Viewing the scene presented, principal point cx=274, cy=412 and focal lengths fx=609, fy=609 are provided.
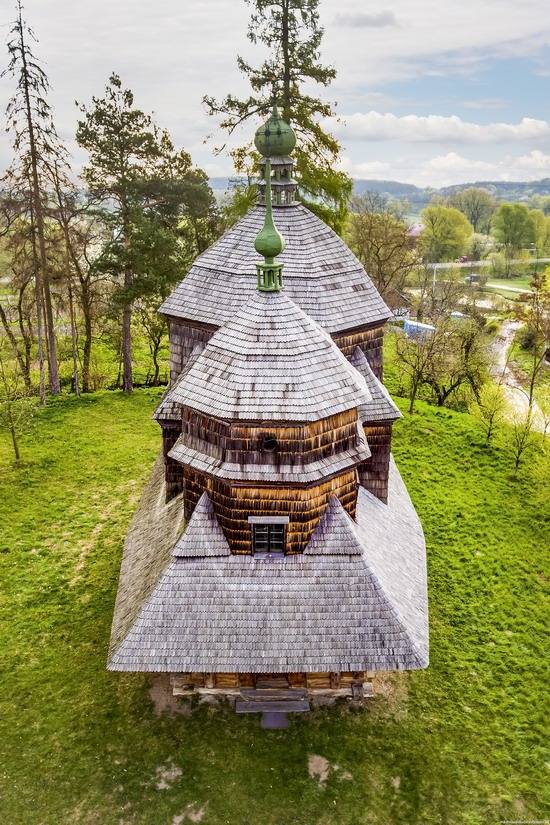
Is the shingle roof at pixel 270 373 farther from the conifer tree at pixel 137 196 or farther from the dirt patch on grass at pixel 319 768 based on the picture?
the conifer tree at pixel 137 196

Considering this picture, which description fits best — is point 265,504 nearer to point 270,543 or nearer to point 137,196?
point 270,543

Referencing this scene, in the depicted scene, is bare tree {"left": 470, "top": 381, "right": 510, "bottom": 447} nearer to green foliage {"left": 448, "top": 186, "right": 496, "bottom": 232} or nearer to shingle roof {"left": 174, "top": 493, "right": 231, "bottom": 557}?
shingle roof {"left": 174, "top": 493, "right": 231, "bottom": 557}

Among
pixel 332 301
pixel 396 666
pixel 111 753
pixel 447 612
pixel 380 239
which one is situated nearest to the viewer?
pixel 396 666

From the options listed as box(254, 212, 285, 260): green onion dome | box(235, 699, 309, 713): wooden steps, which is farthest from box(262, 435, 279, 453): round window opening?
box(235, 699, 309, 713): wooden steps

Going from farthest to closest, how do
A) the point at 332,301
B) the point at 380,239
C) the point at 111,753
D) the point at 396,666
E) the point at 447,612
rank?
the point at 380,239, the point at 447,612, the point at 332,301, the point at 111,753, the point at 396,666

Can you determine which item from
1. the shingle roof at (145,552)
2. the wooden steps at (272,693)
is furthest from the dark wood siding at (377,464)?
the wooden steps at (272,693)

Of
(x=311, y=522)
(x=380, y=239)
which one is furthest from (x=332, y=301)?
(x=380, y=239)

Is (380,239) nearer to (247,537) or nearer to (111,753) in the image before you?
(247,537)
